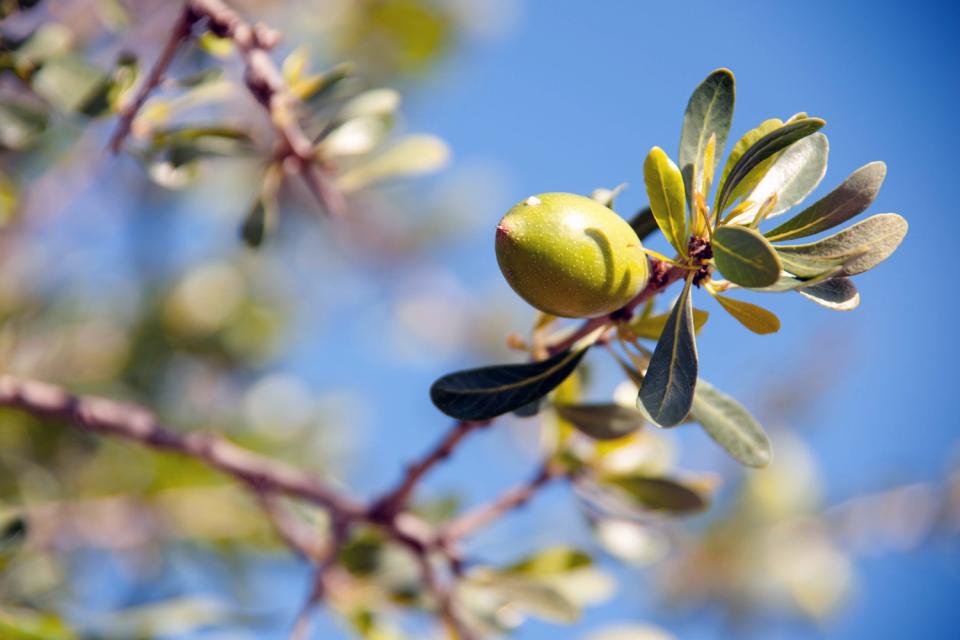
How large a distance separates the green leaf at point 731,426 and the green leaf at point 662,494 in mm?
406

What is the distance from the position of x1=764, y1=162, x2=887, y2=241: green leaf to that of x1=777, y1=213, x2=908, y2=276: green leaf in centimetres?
4

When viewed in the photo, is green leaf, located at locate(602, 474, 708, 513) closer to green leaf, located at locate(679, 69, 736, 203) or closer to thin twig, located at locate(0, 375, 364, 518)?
thin twig, located at locate(0, 375, 364, 518)

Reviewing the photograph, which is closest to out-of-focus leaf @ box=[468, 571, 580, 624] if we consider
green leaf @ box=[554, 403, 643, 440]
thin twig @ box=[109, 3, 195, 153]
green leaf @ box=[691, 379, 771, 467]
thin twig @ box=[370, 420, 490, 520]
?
thin twig @ box=[370, 420, 490, 520]

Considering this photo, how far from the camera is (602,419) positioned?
4.26ft

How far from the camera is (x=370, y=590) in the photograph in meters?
1.81

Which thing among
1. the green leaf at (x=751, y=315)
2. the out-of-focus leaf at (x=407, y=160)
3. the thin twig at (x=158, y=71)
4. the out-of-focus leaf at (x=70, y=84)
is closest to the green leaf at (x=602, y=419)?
the green leaf at (x=751, y=315)

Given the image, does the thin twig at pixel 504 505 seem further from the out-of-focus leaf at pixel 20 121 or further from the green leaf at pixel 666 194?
the out-of-focus leaf at pixel 20 121

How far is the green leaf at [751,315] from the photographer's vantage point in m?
1.04

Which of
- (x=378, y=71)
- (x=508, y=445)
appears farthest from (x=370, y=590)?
(x=378, y=71)

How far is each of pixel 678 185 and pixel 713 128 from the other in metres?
0.10

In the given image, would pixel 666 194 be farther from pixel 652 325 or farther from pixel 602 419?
pixel 602 419

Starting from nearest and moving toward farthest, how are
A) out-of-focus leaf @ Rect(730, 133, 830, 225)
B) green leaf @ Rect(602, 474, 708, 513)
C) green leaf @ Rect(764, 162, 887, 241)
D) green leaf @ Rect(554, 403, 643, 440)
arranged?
1. green leaf @ Rect(764, 162, 887, 241)
2. out-of-focus leaf @ Rect(730, 133, 830, 225)
3. green leaf @ Rect(554, 403, 643, 440)
4. green leaf @ Rect(602, 474, 708, 513)

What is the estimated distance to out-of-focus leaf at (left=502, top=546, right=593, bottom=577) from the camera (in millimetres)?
1768

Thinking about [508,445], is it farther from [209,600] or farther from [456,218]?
[209,600]
